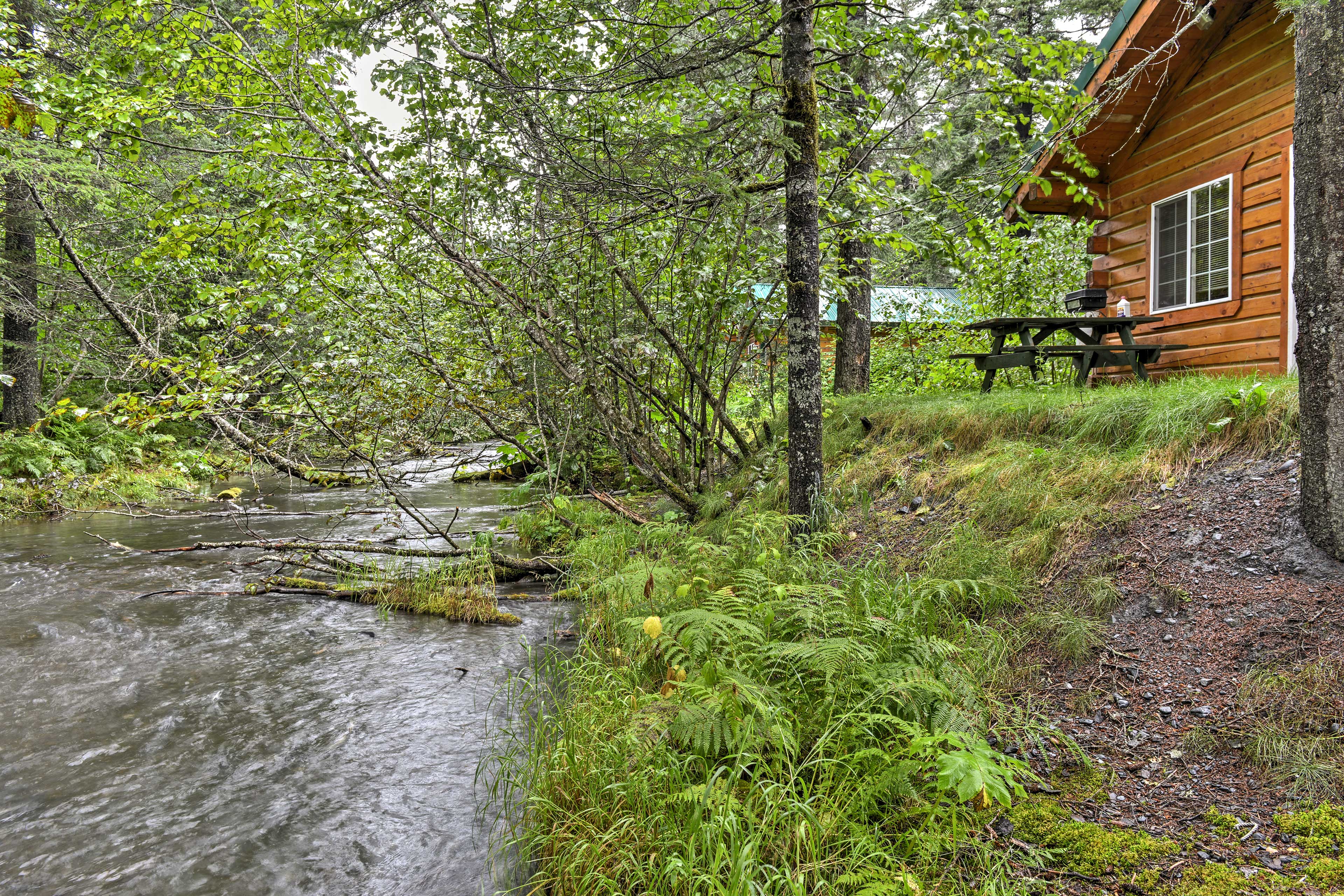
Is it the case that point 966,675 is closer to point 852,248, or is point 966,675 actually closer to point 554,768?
point 554,768

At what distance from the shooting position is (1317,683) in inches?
113

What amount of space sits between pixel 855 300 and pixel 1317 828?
906 cm

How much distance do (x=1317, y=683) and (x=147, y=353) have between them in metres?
8.59

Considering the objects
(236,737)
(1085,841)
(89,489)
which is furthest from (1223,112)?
(89,489)

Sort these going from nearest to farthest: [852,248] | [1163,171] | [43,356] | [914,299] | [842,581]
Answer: [842,581] < [1163,171] < [852,248] < [43,356] < [914,299]

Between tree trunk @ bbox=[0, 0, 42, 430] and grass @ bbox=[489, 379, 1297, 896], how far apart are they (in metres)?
12.5

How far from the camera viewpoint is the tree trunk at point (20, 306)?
1182 centimetres

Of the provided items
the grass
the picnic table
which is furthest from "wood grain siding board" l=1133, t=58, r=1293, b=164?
the grass

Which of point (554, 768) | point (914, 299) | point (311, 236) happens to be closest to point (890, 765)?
point (554, 768)

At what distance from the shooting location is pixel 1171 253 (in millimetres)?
9305

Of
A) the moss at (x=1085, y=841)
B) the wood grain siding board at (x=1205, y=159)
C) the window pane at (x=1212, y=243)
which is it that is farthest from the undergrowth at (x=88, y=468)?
the wood grain siding board at (x=1205, y=159)

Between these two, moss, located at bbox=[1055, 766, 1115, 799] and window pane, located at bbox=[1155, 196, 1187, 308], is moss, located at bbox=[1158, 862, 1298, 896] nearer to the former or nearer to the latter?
moss, located at bbox=[1055, 766, 1115, 799]

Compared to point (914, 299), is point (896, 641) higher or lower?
lower

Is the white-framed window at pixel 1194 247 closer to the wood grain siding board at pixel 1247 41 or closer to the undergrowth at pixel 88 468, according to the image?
the wood grain siding board at pixel 1247 41
